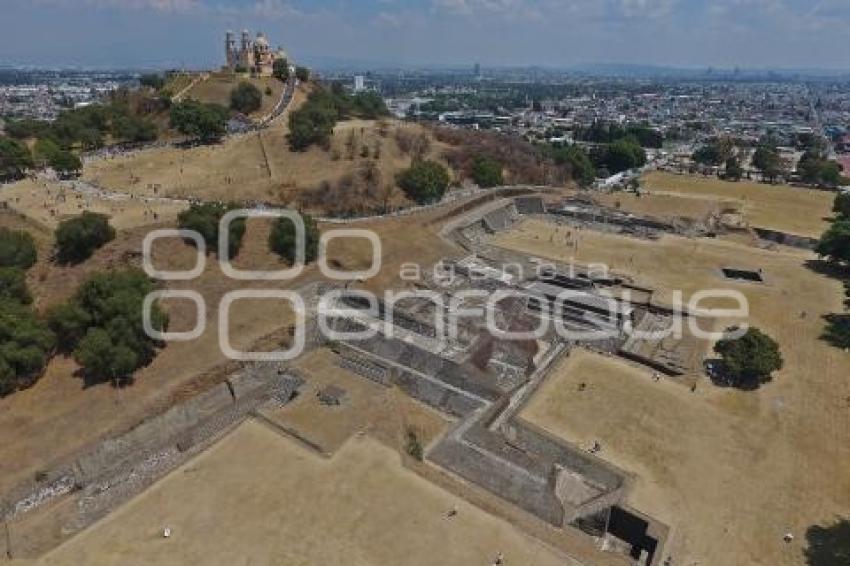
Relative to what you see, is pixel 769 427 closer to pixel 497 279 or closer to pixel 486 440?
pixel 486 440

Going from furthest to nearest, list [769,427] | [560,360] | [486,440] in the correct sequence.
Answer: [560,360] < [769,427] < [486,440]

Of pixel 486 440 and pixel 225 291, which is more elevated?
pixel 225 291

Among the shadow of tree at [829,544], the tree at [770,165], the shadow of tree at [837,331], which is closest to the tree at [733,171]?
the tree at [770,165]

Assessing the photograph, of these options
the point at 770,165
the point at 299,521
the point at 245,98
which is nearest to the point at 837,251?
the point at 770,165

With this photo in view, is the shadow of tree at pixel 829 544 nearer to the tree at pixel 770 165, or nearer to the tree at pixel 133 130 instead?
the tree at pixel 133 130

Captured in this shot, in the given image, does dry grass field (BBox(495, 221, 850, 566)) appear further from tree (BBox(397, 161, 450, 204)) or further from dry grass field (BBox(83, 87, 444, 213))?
dry grass field (BBox(83, 87, 444, 213))

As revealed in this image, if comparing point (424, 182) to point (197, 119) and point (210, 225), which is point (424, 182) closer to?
point (210, 225)

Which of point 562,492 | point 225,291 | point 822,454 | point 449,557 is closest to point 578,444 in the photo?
point 562,492
